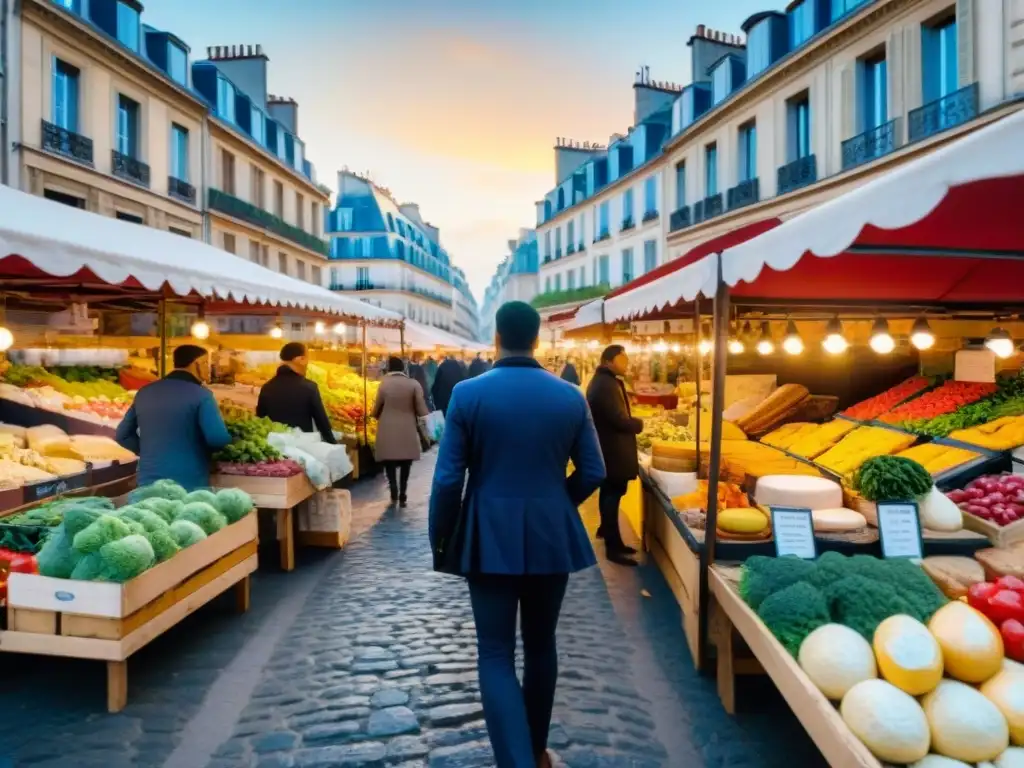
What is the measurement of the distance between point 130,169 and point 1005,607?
20043mm

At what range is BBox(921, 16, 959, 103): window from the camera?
1412 cm

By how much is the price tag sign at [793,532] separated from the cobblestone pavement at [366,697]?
769mm

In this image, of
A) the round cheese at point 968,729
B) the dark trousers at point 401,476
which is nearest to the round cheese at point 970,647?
the round cheese at point 968,729

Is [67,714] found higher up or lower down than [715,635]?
lower down

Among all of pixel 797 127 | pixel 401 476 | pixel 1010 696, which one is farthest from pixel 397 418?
pixel 797 127

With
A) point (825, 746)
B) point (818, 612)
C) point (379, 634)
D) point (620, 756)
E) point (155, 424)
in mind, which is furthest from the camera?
point (155, 424)

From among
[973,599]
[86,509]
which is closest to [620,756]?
[973,599]

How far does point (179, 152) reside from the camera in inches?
819

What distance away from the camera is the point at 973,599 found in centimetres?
304

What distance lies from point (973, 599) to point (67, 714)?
4309 mm

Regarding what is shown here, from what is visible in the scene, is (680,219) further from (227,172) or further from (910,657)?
(910,657)

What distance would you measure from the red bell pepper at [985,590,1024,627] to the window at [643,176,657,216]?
86.8 feet

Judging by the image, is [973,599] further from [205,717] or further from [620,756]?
[205,717]

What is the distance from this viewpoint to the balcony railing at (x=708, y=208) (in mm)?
22250
